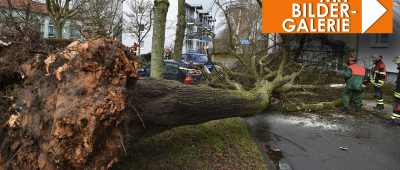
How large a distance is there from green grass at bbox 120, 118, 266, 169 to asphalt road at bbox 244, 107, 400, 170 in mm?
395

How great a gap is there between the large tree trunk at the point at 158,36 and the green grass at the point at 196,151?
90.6 inches

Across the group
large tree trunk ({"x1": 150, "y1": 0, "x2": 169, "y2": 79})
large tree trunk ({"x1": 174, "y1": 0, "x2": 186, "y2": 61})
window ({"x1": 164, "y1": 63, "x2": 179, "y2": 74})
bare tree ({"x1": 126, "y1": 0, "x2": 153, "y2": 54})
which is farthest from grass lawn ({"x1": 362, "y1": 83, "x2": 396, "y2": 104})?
→ bare tree ({"x1": 126, "y1": 0, "x2": 153, "y2": 54})

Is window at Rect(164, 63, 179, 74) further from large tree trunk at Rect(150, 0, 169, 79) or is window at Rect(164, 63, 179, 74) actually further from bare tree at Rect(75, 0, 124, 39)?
large tree trunk at Rect(150, 0, 169, 79)

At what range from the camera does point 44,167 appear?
11.7ft

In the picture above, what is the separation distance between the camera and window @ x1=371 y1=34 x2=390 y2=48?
14.5 m

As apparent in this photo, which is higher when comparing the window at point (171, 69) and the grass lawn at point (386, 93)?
the window at point (171, 69)

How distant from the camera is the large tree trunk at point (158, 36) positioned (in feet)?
27.7

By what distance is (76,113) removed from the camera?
3.54m

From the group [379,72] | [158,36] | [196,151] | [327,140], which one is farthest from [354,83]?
[196,151]

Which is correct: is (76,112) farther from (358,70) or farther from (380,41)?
(380,41)

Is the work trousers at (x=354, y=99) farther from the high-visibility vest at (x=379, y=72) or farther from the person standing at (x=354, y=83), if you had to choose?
the high-visibility vest at (x=379, y=72)

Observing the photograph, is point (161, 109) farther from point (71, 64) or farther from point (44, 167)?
point (44, 167)

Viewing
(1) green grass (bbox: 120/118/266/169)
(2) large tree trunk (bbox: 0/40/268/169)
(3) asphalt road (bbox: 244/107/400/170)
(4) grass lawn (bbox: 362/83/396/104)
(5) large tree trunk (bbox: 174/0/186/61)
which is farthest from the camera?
(5) large tree trunk (bbox: 174/0/186/61)

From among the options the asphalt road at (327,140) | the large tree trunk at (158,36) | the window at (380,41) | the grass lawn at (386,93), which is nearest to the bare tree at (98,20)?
the large tree trunk at (158,36)
